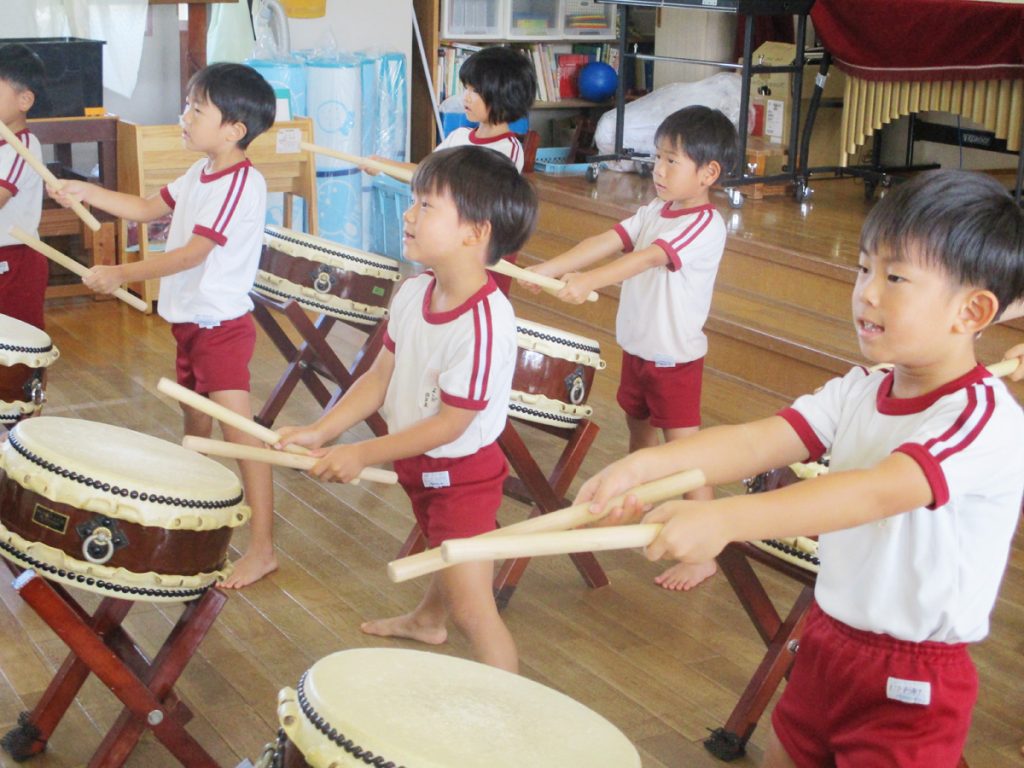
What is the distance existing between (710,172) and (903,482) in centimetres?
173

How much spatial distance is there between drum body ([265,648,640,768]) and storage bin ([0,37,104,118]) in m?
4.05

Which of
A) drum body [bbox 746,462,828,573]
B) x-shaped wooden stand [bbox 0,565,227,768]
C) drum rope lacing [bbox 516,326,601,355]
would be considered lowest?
x-shaped wooden stand [bbox 0,565,227,768]

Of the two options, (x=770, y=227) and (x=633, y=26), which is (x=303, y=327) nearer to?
(x=770, y=227)

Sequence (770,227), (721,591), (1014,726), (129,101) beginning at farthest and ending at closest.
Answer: (129,101) < (770,227) < (721,591) < (1014,726)

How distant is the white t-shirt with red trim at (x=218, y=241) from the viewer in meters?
2.72

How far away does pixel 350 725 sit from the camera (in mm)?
1297

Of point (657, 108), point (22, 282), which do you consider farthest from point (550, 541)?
point (657, 108)

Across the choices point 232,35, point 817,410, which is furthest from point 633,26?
point 817,410

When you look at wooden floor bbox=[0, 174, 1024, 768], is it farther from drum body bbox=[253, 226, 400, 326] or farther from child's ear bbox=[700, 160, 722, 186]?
child's ear bbox=[700, 160, 722, 186]

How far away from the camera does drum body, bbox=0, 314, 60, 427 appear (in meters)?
2.42

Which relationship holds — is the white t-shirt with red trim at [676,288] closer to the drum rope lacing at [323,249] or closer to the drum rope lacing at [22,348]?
the drum rope lacing at [323,249]

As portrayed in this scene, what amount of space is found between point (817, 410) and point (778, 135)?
4825 mm

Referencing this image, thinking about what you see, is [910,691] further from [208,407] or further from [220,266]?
[220,266]

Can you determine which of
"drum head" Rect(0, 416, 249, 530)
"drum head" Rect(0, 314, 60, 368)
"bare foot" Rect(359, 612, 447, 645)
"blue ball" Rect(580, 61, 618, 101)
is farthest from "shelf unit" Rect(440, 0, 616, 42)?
"drum head" Rect(0, 416, 249, 530)
